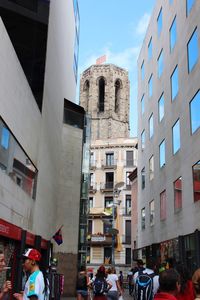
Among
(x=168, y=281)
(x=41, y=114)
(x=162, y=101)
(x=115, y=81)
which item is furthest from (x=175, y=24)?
(x=115, y=81)

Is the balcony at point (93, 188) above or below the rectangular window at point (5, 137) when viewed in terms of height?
above

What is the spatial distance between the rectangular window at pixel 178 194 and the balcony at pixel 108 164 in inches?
1533

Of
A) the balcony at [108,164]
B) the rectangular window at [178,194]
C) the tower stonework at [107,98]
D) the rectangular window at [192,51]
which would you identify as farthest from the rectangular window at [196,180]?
the tower stonework at [107,98]

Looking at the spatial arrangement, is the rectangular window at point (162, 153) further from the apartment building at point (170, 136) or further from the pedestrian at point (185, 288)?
the pedestrian at point (185, 288)

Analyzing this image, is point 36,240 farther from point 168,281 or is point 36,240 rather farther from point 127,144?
point 127,144

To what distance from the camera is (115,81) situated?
95.1 metres

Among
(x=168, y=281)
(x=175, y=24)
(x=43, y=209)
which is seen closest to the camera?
(x=168, y=281)

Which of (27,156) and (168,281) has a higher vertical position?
(27,156)

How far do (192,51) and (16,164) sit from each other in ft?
36.6

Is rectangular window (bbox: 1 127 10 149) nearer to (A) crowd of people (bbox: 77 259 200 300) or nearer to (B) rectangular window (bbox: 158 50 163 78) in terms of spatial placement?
(A) crowd of people (bbox: 77 259 200 300)

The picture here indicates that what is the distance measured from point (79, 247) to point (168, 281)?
Answer: 24.5m

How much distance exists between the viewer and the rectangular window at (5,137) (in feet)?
41.7

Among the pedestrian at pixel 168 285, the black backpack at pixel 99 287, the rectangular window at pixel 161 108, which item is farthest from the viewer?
the rectangular window at pixel 161 108

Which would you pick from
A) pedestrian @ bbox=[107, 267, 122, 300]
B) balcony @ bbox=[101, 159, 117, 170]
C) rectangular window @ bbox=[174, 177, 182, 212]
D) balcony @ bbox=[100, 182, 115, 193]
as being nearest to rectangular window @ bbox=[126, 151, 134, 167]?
balcony @ bbox=[101, 159, 117, 170]
